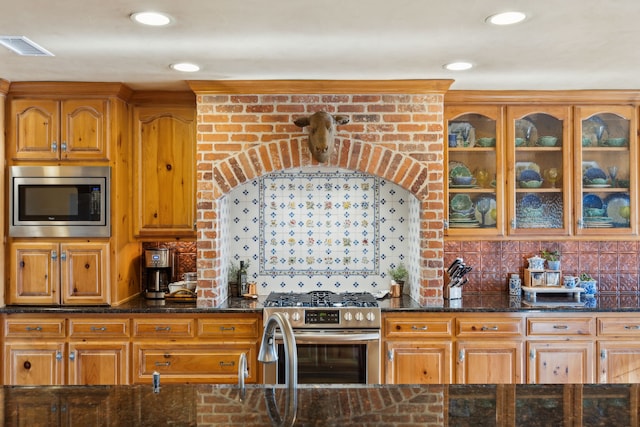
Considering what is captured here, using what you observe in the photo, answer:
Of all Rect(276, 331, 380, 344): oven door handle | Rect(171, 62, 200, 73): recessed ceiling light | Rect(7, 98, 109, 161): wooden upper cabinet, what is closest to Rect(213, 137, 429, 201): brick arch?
Rect(171, 62, 200, 73): recessed ceiling light

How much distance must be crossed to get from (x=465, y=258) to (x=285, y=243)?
1.49 metres

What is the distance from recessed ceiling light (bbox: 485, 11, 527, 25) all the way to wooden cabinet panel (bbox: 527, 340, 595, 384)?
2210 millimetres

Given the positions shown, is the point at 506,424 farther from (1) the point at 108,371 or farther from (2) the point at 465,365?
(1) the point at 108,371

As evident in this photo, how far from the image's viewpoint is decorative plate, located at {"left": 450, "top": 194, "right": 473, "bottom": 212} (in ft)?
13.0

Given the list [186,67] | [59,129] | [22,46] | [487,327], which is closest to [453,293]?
[487,327]

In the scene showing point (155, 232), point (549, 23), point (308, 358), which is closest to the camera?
point (549, 23)

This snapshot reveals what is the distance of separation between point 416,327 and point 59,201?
265 cm

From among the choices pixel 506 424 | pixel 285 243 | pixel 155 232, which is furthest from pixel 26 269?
pixel 506 424

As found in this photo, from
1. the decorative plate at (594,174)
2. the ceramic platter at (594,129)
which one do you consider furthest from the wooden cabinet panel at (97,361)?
the ceramic platter at (594,129)

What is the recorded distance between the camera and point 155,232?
3.92 metres

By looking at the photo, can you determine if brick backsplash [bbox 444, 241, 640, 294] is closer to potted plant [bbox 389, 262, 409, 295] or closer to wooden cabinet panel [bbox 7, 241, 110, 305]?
potted plant [bbox 389, 262, 409, 295]

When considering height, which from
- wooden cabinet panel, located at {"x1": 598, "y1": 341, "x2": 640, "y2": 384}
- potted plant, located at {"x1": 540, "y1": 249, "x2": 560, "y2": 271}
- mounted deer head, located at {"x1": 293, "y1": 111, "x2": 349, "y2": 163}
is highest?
mounted deer head, located at {"x1": 293, "y1": 111, "x2": 349, "y2": 163}

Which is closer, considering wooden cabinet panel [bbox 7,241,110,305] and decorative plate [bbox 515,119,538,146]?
wooden cabinet panel [bbox 7,241,110,305]

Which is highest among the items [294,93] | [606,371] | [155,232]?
[294,93]
